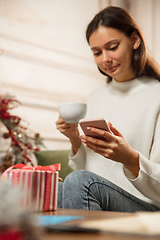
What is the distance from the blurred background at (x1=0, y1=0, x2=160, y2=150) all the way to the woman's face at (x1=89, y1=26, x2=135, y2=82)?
3.89 ft

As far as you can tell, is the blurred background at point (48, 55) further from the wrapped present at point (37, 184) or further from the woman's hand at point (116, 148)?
the wrapped present at point (37, 184)

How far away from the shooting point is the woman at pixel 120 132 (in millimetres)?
956

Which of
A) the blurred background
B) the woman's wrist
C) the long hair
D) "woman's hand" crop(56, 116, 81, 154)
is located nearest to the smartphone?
the woman's wrist

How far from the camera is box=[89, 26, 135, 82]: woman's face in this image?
4.09ft

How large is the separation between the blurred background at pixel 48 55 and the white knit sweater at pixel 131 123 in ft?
3.38

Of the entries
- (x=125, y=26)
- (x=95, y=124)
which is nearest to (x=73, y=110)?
(x=95, y=124)

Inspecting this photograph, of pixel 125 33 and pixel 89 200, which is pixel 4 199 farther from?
pixel 125 33

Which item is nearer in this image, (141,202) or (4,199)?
(4,199)

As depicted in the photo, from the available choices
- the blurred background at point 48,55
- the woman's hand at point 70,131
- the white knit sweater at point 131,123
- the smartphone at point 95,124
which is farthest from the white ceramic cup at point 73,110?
the blurred background at point 48,55

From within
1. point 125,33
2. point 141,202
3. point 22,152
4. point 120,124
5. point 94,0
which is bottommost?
point 141,202

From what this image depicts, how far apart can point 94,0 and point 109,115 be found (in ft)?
6.68

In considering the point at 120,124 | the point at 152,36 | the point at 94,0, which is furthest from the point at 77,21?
the point at 120,124

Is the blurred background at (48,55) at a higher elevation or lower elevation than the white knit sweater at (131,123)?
higher

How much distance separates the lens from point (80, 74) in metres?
2.76
